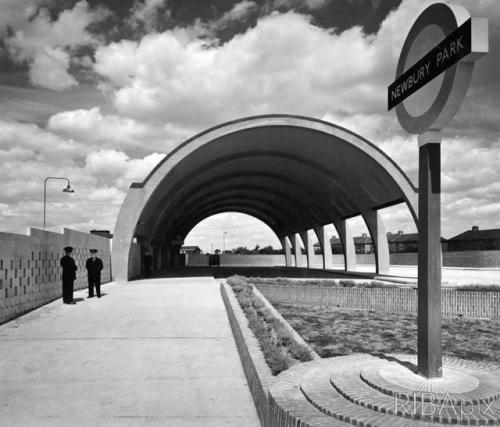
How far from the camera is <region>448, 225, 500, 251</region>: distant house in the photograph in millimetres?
53306

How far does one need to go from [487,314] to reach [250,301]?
6.89 m

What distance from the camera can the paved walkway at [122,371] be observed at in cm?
477

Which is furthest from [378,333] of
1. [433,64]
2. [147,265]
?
[147,265]

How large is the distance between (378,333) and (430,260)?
5.66 metres

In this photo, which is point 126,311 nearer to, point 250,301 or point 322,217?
point 250,301

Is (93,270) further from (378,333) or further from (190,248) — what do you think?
(190,248)

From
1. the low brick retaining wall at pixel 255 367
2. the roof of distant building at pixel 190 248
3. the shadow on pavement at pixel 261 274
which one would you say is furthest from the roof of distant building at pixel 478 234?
the low brick retaining wall at pixel 255 367

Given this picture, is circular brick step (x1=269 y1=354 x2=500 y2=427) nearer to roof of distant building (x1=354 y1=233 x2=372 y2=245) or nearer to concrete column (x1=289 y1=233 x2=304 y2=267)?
concrete column (x1=289 y1=233 x2=304 y2=267)

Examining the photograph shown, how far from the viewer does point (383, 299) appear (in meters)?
13.8

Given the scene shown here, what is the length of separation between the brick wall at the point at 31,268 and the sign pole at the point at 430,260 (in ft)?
27.0

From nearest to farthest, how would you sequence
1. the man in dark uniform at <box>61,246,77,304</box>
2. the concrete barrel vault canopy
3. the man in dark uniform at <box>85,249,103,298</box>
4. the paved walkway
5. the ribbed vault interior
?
the paved walkway, the man in dark uniform at <box>61,246,77,304</box>, the man in dark uniform at <box>85,249,103,298</box>, the concrete barrel vault canopy, the ribbed vault interior

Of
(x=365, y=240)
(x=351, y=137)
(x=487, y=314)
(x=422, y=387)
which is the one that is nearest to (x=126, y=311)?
(x=422, y=387)

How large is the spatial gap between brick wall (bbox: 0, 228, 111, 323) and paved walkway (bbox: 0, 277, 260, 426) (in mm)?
493

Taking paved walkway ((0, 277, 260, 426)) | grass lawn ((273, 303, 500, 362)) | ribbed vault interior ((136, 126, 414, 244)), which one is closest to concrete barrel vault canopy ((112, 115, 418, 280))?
ribbed vault interior ((136, 126, 414, 244))
